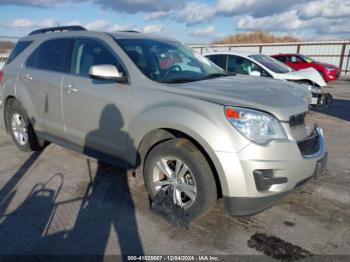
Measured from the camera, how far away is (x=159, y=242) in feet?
8.89

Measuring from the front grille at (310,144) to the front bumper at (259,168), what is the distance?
65 mm

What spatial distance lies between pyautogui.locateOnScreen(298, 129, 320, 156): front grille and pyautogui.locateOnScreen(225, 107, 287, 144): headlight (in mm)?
270

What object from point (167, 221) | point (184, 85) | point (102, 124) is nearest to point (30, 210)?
point (102, 124)

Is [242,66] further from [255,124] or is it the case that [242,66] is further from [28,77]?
[255,124]

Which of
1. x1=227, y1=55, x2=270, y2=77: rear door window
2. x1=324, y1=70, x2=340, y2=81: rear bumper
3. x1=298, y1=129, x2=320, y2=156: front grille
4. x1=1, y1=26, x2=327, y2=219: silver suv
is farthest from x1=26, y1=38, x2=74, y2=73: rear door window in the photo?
x1=324, y1=70, x2=340, y2=81: rear bumper

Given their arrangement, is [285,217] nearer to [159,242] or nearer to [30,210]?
[159,242]

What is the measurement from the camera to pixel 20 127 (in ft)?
16.2

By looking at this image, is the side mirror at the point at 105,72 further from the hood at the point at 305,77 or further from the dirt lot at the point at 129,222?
the hood at the point at 305,77

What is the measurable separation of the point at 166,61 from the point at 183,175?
1.40 meters

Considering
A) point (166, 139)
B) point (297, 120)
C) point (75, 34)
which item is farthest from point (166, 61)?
point (297, 120)

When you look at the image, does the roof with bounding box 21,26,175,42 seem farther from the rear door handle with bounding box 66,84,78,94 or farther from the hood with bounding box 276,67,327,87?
the hood with bounding box 276,67,327,87

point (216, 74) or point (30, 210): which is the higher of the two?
point (216, 74)

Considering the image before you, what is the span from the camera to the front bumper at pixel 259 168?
2.50 meters

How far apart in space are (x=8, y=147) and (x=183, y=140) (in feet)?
12.5
